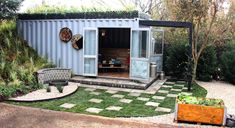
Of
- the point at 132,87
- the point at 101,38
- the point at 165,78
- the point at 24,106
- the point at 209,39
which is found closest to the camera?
the point at 24,106

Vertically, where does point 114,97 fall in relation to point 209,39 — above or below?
below

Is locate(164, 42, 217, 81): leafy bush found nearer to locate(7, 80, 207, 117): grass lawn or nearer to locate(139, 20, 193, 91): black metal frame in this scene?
locate(139, 20, 193, 91): black metal frame

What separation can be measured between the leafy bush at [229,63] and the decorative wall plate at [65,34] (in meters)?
6.67

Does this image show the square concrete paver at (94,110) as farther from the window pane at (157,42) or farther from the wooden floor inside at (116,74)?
the window pane at (157,42)

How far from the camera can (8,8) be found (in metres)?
10.7

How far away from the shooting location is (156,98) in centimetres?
833

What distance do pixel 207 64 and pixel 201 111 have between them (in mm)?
6071

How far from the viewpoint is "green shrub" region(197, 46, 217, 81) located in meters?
11.6

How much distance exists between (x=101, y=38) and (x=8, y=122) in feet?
26.0

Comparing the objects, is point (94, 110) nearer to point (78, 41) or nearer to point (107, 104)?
point (107, 104)

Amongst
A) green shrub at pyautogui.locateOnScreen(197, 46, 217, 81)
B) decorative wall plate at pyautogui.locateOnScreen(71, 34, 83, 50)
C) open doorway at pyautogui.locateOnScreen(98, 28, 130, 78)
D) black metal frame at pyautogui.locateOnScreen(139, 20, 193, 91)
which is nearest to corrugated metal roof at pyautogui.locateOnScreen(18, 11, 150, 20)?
black metal frame at pyautogui.locateOnScreen(139, 20, 193, 91)

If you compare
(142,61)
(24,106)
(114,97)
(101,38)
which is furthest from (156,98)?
(101,38)

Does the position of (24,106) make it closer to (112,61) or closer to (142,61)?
(142,61)

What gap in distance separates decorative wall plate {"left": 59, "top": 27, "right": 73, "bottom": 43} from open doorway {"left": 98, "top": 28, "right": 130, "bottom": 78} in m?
1.86
